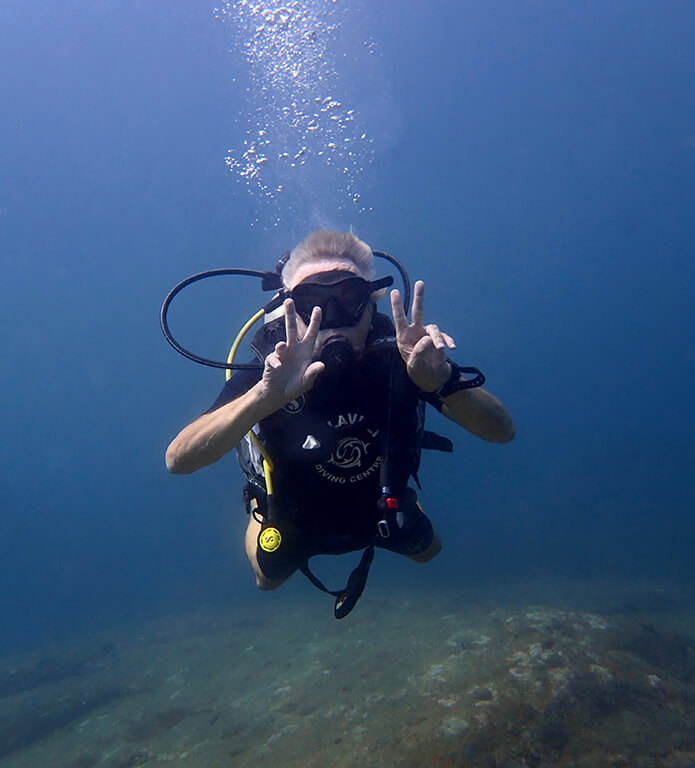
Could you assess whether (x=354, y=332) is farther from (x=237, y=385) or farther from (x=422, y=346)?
(x=237, y=385)

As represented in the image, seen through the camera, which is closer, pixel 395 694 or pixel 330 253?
pixel 330 253

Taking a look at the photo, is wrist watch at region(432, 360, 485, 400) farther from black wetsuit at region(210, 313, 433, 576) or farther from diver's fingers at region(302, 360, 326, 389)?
diver's fingers at region(302, 360, 326, 389)

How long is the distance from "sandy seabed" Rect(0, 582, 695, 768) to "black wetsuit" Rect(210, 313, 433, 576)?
2869 millimetres

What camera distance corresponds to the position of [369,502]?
357 centimetres

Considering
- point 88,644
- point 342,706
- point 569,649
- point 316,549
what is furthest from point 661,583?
point 88,644

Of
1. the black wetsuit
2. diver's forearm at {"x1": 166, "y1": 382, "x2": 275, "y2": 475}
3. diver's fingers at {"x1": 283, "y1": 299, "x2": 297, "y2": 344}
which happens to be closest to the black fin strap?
the black wetsuit

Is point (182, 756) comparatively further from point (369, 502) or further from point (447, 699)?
point (369, 502)

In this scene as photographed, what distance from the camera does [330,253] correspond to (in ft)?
10.7

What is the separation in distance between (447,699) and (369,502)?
12.4ft

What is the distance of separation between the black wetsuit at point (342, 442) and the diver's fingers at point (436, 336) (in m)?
0.42

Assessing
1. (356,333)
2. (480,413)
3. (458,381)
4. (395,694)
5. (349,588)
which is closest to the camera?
(458,381)

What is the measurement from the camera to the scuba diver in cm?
255

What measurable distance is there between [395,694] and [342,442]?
5257 mm

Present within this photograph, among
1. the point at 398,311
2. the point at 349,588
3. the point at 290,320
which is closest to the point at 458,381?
the point at 398,311
